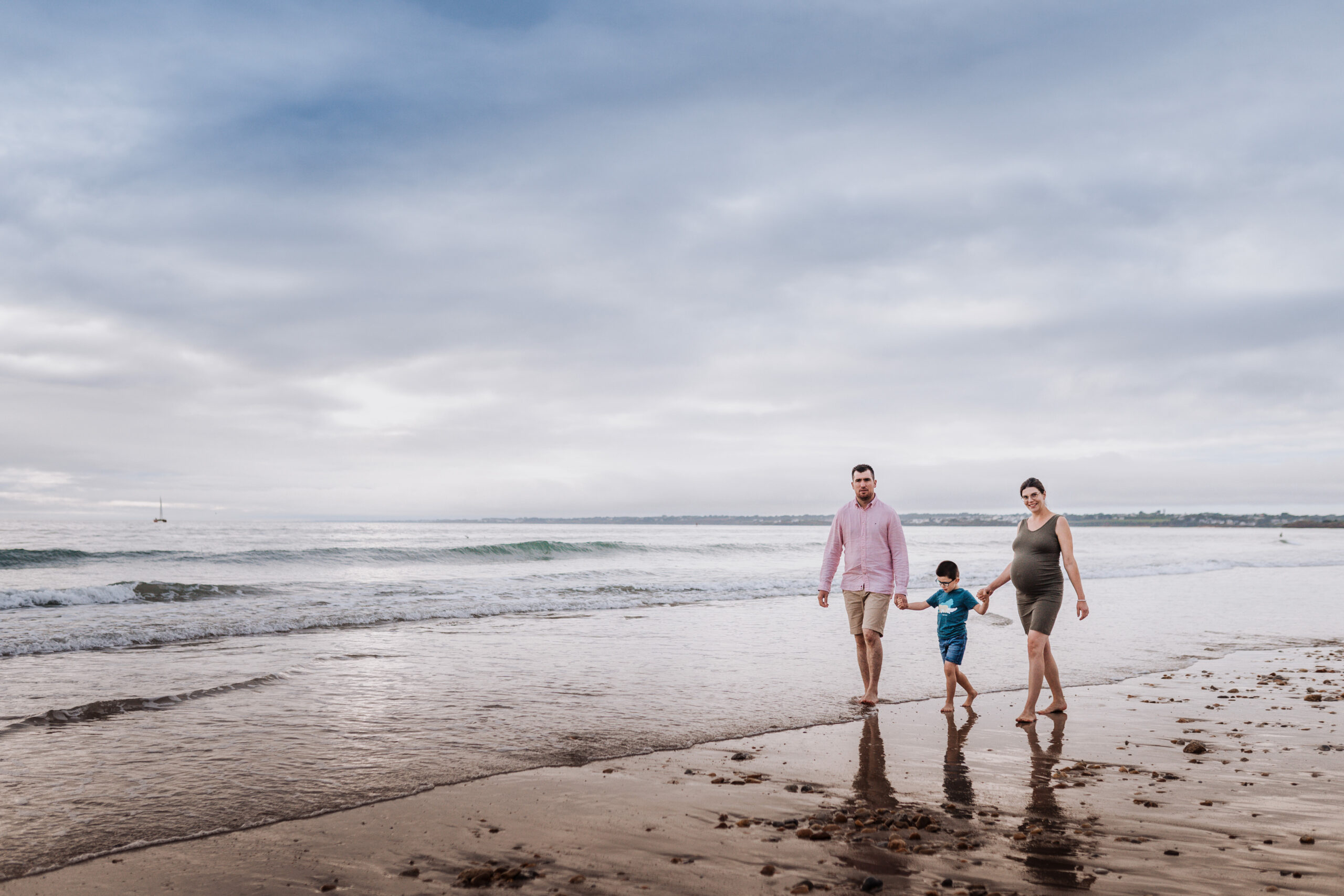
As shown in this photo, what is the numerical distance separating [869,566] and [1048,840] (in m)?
3.79

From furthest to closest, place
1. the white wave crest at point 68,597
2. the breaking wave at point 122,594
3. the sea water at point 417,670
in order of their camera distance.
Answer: the breaking wave at point 122,594
the white wave crest at point 68,597
the sea water at point 417,670

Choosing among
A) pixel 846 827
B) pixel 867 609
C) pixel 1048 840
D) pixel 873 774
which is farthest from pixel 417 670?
pixel 1048 840

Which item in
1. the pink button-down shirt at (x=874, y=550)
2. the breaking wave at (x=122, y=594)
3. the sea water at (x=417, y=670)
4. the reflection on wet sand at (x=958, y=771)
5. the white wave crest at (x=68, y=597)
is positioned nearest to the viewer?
the reflection on wet sand at (x=958, y=771)

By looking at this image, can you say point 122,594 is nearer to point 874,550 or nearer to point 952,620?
point 874,550

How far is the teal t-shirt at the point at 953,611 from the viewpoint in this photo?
763cm

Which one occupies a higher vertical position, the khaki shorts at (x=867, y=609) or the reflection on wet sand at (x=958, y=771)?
the khaki shorts at (x=867, y=609)

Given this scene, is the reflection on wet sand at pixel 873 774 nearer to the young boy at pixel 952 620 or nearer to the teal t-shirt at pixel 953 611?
the young boy at pixel 952 620

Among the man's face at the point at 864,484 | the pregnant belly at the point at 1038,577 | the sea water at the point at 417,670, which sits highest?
the man's face at the point at 864,484

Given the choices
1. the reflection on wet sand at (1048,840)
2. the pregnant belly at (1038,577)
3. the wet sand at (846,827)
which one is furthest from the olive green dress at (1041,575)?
the reflection on wet sand at (1048,840)

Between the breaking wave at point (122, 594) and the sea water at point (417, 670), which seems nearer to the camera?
the sea water at point (417, 670)

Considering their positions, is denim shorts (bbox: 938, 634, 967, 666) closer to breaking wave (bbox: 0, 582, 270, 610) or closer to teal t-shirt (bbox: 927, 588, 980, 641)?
teal t-shirt (bbox: 927, 588, 980, 641)

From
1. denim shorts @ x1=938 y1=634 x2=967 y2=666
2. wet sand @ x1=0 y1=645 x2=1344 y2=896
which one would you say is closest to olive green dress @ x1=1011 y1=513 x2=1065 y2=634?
denim shorts @ x1=938 y1=634 x2=967 y2=666

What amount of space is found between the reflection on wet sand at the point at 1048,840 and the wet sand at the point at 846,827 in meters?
0.01

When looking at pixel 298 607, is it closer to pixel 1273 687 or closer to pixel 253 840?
pixel 253 840
